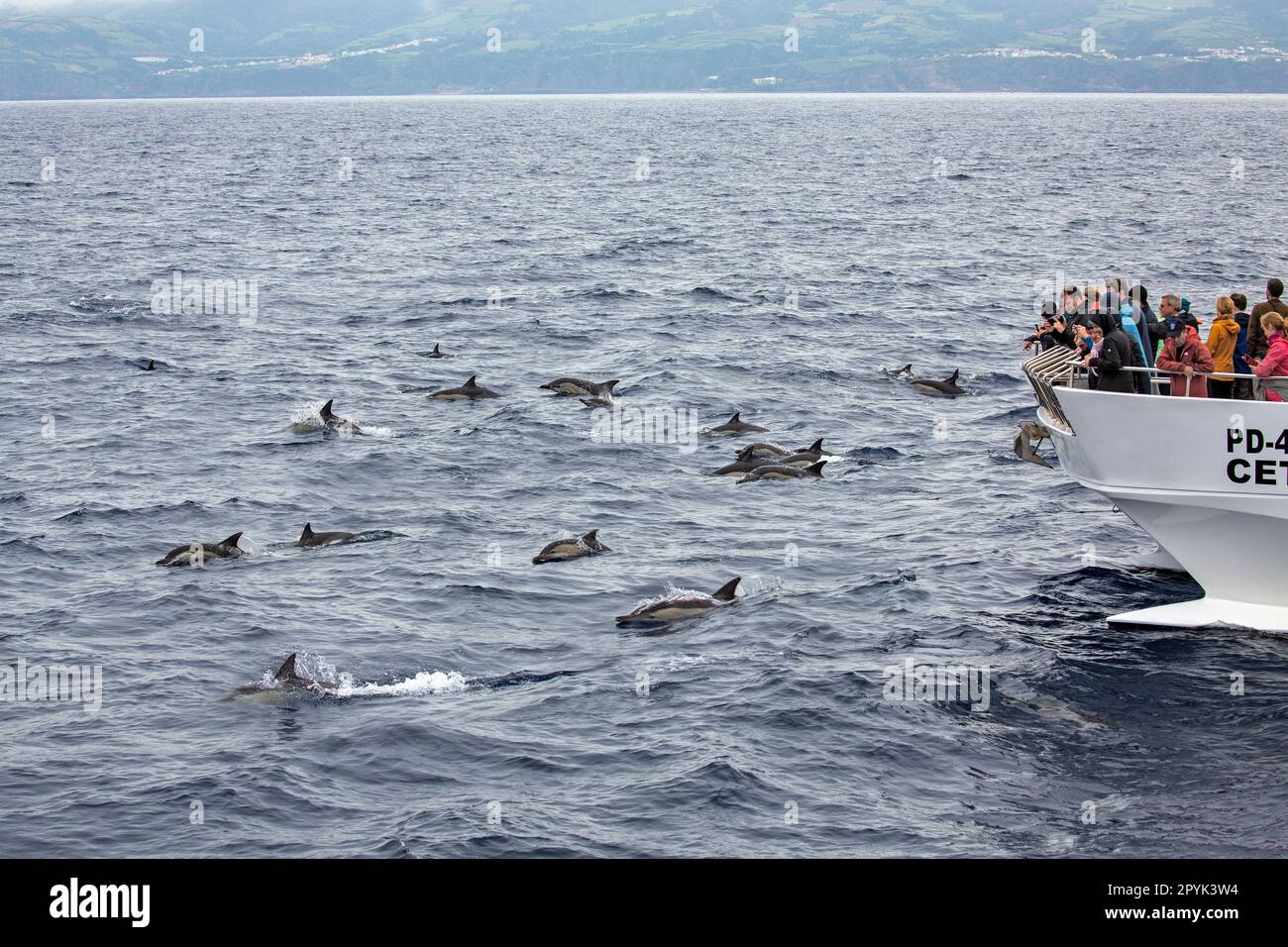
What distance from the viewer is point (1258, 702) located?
17.4 m

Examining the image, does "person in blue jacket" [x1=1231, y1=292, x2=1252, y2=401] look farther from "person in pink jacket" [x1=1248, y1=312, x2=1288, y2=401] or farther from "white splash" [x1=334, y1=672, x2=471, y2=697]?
"white splash" [x1=334, y1=672, x2=471, y2=697]

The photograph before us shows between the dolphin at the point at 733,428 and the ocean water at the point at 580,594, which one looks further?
the dolphin at the point at 733,428

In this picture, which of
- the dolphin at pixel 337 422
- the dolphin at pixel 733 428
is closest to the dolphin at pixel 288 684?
the dolphin at pixel 337 422

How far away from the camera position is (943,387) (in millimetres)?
35906

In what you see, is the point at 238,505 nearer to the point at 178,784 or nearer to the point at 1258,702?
the point at 178,784

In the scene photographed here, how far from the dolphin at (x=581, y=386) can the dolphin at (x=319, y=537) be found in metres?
11.9

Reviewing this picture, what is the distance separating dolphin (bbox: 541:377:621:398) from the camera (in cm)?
3544

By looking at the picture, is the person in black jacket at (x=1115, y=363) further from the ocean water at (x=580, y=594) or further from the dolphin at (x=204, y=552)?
the dolphin at (x=204, y=552)

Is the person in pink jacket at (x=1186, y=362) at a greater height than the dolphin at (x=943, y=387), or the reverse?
the person in pink jacket at (x=1186, y=362)

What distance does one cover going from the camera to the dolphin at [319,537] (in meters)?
23.8

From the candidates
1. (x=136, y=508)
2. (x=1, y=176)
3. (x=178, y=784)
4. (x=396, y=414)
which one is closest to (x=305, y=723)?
(x=178, y=784)
